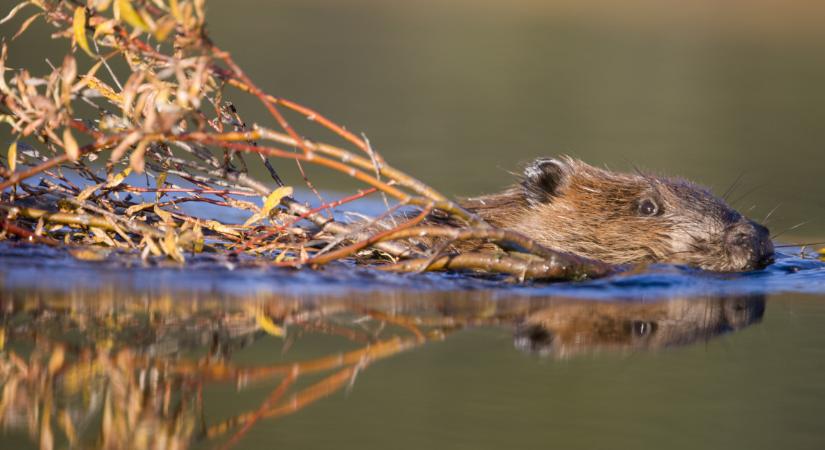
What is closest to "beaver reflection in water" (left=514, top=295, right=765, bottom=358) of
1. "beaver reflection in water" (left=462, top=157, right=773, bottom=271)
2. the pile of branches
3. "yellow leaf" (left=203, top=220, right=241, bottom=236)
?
the pile of branches

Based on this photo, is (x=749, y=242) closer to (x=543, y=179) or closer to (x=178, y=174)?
(x=543, y=179)

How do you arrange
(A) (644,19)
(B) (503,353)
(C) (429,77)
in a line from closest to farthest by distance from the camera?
(B) (503,353)
(C) (429,77)
(A) (644,19)

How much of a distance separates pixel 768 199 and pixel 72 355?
729 cm

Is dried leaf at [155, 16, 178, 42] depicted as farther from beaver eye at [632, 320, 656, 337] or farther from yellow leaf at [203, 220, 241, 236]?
beaver eye at [632, 320, 656, 337]

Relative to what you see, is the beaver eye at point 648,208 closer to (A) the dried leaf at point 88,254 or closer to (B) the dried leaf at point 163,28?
(A) the dried leaf at point 88,254

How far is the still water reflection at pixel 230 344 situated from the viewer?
3883 mm

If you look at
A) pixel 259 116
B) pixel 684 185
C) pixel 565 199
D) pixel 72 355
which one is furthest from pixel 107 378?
pixel 259 116

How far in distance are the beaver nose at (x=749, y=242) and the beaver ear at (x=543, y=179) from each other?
988mm

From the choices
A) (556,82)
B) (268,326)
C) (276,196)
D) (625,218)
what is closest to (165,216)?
(276,196)

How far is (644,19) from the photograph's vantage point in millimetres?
24234

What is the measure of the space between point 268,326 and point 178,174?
138cm

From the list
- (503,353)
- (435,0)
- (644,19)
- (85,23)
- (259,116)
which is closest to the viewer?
(503,353)

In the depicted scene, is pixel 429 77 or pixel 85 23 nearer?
pixel 85 23

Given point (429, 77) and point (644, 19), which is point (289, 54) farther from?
point (644, 19)
